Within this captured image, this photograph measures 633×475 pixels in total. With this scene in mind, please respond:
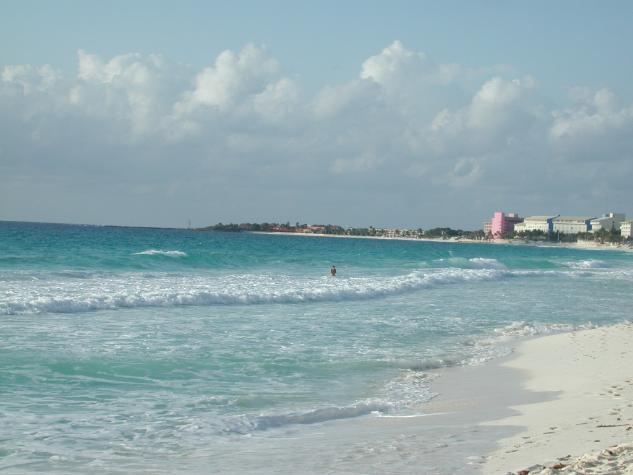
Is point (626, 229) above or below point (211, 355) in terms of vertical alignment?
above

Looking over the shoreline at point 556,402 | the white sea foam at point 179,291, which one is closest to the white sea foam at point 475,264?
the white sea foam at point 179,291

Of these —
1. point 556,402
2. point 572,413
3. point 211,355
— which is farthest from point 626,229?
point 572,413

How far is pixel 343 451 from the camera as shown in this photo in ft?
23.3

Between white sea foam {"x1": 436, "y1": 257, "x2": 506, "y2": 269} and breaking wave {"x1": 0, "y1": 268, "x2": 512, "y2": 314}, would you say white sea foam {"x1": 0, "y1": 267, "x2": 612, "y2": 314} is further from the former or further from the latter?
white sea foam {"x1": 436, "y1": 257, "x2": 506, "y2": 269}

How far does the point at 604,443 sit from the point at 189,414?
4.87 m

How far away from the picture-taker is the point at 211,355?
42.0 ft

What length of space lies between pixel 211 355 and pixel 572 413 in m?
6.75

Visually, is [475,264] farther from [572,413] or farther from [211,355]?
[572,413]

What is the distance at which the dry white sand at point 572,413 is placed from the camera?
599 centimetres

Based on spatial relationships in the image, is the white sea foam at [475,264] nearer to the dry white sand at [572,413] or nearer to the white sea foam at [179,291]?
the white sea foam at [179,291]

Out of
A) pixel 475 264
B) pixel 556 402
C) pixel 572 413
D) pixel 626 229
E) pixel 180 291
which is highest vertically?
pixel 626 229

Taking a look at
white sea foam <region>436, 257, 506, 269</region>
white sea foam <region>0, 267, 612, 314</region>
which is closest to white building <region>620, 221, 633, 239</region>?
white sea foam <region>436, 257, 506, 269</region>

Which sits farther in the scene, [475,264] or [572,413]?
[475,264]

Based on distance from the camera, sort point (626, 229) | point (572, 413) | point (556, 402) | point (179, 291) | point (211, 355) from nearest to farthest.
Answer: point (572, 413) < point (556, 402) < point (211, 355) < point (179, 291) < point (626, 229)
